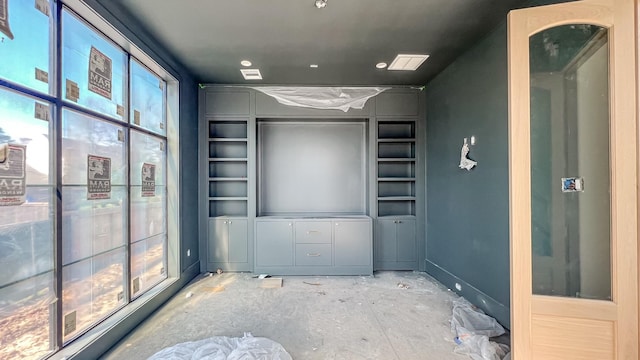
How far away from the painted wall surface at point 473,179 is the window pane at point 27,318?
352cm

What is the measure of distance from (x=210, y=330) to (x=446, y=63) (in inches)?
152

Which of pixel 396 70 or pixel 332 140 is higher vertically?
pixel 396 70

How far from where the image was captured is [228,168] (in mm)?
4262

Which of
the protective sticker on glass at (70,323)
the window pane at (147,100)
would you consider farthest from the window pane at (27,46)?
the protective sticker on glass at (70,323)

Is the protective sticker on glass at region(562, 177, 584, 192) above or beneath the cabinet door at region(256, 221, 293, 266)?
above

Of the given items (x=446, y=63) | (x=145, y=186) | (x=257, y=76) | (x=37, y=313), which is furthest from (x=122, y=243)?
(x=446, y=63)

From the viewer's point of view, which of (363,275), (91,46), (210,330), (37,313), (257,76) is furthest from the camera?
(363,275)

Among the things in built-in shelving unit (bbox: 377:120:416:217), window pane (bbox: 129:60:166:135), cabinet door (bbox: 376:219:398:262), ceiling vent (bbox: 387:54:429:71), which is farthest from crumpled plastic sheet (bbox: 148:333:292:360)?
ceiling vent (bbox: 387:54:429:71)

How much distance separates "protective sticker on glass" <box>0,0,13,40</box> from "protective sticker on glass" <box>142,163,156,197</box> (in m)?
1.53

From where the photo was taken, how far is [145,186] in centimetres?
293

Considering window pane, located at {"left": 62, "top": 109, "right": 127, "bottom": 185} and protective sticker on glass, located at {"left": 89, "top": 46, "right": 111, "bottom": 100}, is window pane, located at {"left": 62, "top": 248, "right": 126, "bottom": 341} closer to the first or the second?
window pane, located at {"left": 62, "top": 109, "right": 127, "bottom": 185}

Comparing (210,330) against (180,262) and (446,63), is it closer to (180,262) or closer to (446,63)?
(180,262)

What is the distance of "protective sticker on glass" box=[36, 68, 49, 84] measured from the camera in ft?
5.62

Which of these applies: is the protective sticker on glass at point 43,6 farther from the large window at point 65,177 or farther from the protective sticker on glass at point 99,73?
the protective sticker on glass at point 99,73
